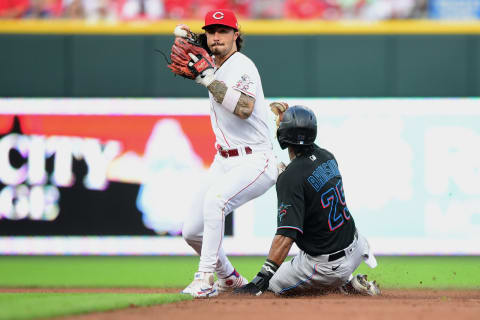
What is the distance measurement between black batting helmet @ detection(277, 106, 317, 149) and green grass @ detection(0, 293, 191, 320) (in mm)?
1172

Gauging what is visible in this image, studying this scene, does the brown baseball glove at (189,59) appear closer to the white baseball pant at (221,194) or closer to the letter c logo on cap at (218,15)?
the letter c logo on cap at (218,15)

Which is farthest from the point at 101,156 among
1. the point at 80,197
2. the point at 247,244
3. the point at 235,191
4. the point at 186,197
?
the point at 235,191

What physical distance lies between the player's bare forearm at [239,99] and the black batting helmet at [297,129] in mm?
274

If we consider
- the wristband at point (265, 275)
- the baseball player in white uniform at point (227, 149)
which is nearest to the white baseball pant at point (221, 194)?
the baseball player in white uniform at point (227, 149)

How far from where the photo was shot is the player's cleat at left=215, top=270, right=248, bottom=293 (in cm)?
527

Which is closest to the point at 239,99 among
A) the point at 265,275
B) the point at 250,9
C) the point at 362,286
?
the point at 265,275

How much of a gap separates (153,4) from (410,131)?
3.49 metres

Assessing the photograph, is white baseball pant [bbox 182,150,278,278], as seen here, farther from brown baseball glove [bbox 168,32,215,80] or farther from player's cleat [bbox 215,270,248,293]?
brown baseball glove [bbox 168,32,215,80]

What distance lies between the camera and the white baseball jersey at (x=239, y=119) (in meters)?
4.94

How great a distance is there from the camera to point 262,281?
4.83m

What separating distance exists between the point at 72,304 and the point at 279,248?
51.3 inches

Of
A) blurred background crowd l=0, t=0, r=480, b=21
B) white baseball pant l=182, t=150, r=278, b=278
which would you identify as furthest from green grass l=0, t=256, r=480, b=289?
blurred background crowd l=0, t=0, r=480, b=21

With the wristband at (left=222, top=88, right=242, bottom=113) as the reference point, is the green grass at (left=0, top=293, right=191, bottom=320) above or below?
below

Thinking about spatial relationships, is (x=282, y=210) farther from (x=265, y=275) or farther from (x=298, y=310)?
(x=298, y=310)
